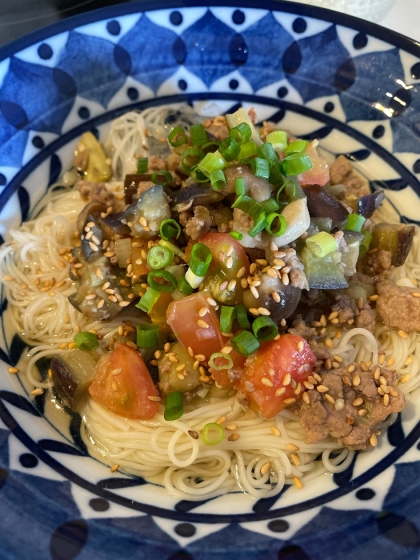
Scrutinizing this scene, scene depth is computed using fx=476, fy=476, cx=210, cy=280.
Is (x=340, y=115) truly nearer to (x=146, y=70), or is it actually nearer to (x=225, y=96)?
(x=225, y=96)

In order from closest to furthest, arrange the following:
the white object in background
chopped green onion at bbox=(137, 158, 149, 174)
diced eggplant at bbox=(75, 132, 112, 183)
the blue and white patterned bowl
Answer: the blue and white patterned bowl < chopped green onion at bbox=(137, 158, 149, 174) < diced eggplant at bbox=(75, 132, 112, 183) < the white object in background

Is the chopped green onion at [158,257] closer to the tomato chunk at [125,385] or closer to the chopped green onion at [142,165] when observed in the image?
the tomato chunk at [125,385]

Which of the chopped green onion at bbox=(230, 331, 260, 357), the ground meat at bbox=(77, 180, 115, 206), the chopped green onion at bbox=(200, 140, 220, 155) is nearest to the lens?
the chopped green onion at bbox=(230, 331, 260, 357)

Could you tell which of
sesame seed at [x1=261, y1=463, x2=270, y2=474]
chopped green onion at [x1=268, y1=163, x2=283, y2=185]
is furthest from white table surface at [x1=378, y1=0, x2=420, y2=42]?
sesame seed at [x1=261, y1=463, x2=270, y2=474]

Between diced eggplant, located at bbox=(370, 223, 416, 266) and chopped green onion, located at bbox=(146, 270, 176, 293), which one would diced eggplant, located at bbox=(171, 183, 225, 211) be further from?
diced eggplant, located at bbox=(370, 223, 416, 266)


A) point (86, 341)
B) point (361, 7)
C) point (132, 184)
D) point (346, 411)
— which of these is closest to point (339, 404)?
point (346, 411)

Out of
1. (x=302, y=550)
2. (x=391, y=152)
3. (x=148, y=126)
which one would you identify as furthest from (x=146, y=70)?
(x=302, y=550)

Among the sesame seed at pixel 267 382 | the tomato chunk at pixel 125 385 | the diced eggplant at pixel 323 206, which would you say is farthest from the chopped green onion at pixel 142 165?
the sesame seed at pixel 267 382

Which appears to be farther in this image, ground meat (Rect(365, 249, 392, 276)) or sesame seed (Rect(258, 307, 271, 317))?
ground meat (Rect(365, 249, 392, 276))
